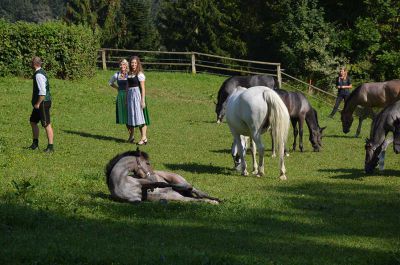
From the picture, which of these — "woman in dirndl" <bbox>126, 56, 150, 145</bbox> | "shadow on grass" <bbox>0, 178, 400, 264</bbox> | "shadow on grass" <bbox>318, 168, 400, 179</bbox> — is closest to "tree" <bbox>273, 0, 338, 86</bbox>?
"woman in dirndl" <bbox>126, 56, 150, 145</bbox>

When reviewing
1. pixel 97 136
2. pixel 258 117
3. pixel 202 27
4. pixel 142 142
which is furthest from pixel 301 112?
pixel 202 27

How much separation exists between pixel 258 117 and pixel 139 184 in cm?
364

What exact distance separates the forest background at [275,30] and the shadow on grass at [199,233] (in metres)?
30.0

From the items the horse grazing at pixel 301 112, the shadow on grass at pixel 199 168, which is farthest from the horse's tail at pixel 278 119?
the horse grazing at pixel 301 112

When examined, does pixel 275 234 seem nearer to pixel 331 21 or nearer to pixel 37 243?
pixel 37 243

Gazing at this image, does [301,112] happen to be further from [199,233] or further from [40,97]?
[199,233]

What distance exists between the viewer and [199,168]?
1556 cm

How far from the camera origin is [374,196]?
12812 millimetres

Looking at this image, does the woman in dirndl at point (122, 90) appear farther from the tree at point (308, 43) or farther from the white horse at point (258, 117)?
the tree at point (308, 43)

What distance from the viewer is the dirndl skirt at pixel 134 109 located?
758 inches

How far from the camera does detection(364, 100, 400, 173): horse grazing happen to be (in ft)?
50.6

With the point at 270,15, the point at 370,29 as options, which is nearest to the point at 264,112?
the point at 370,29

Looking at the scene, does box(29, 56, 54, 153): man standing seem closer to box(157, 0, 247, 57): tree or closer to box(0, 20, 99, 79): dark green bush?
box(0, 20, 99, 79): dark green bush

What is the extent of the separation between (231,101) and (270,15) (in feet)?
124
